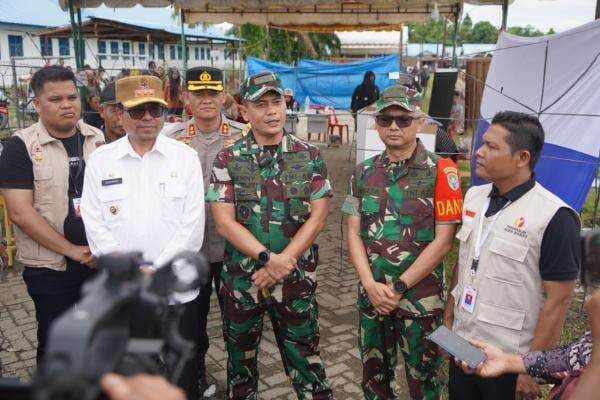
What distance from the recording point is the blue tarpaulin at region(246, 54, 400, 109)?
16328 millimetres

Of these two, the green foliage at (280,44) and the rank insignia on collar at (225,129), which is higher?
the green foliage at (280,44)

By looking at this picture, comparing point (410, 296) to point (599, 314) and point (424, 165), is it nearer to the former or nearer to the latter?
point (424, 165)

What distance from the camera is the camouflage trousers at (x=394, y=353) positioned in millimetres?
2703

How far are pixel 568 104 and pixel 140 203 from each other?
3883 mm

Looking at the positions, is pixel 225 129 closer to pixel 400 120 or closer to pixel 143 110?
pixel 143 110

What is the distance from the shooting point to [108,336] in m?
0.79

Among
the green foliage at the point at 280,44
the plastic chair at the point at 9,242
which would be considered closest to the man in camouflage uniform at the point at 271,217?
the plastic chair at the point at 9,242

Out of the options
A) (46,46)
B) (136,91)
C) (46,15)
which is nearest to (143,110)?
(136,91)

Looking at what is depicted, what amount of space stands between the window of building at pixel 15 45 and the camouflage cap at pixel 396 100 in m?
26.1

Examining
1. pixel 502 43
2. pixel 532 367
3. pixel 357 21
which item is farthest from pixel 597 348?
pixel 357 21

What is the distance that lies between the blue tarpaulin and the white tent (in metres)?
11.4

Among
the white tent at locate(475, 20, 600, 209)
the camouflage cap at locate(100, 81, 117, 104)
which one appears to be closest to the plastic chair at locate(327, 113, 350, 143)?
the white tent at locate(475, 20, 600, 209)

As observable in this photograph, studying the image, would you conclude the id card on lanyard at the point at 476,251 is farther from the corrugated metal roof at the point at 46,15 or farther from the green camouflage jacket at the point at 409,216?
the corrugated metal roof at the point at 46,15

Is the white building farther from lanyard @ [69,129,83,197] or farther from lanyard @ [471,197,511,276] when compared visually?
lanyard @ [471,197,511,276]
